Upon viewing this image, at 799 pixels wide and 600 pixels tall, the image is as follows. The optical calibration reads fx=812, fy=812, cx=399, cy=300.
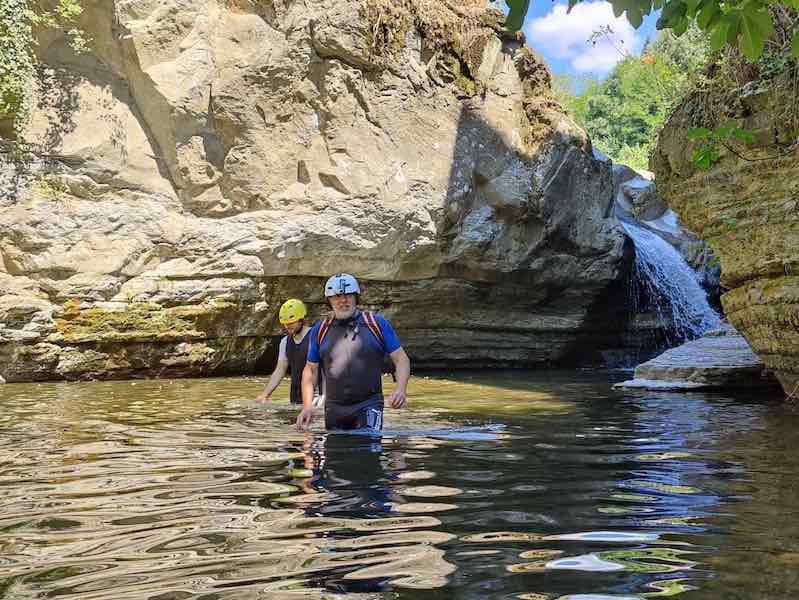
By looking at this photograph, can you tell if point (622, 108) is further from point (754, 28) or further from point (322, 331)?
point (754, 28)

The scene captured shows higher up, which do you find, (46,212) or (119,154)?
(119,154)

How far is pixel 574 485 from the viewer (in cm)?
416

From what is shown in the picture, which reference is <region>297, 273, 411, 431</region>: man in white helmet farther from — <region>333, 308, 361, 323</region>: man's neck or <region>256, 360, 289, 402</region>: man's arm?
<region>256, 360, 289, 402</region>: man's arm

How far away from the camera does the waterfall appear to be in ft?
62.1

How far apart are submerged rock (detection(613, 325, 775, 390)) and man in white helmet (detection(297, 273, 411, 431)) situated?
6025mm

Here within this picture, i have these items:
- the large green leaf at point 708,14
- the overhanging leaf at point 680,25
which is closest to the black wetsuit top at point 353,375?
the overhanging leaf at point 680,25

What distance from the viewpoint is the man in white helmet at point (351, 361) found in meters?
6.43

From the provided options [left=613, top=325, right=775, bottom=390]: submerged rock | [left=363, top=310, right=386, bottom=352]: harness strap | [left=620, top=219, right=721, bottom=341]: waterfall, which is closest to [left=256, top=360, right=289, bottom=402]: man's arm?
[left=363, top=310, right=386, bottom=352]: harness strap

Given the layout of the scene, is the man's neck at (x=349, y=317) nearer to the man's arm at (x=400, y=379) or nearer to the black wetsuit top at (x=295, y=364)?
the man's arm at (x=400, y=379)

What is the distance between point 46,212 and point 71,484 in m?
10.4

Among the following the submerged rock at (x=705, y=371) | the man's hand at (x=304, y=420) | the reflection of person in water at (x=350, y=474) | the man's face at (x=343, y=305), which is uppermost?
the man's face at (x=343, y=305)

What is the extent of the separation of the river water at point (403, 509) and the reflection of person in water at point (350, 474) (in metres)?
0.02

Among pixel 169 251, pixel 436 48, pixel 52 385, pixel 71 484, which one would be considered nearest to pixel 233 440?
pixel 71 484

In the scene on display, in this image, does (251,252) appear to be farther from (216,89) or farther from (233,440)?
(233,440)
